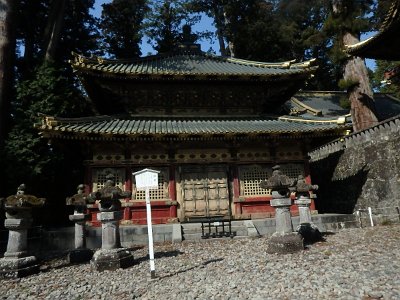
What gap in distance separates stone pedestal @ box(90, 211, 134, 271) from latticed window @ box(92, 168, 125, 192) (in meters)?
5.75

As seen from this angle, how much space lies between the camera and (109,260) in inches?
308

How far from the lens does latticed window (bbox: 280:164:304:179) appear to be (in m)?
15.2

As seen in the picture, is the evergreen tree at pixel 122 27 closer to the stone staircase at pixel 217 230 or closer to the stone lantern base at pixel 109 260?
the stone staircase at pixel 217 230

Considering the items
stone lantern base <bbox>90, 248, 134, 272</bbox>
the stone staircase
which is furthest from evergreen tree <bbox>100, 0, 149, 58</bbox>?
stone lantern base <bbox>90, 248, 134, 272</bbox>

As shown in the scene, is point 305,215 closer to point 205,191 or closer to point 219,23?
point 205,191

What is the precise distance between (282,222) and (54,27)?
60.1 ft

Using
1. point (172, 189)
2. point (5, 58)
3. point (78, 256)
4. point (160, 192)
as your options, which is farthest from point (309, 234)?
point (5, 58)

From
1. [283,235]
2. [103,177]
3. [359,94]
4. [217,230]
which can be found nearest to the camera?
[283,235]

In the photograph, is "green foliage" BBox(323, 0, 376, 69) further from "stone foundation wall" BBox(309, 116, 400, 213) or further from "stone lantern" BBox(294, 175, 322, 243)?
"stone lantern" BBox(294, 175, 322, 243)

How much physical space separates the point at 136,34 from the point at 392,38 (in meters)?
23.0

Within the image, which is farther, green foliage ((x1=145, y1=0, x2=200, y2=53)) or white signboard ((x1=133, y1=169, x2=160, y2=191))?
green foliage ((x1=145, y1=0, x2=200, y2=53))

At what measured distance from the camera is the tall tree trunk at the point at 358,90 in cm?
1870

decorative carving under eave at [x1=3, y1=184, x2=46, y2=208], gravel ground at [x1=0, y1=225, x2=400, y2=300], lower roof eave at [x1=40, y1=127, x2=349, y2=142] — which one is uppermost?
lower roof eave at [x1=40, y1=127, x2=349, y2=142]

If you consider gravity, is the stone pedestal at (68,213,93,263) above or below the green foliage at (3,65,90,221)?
below
